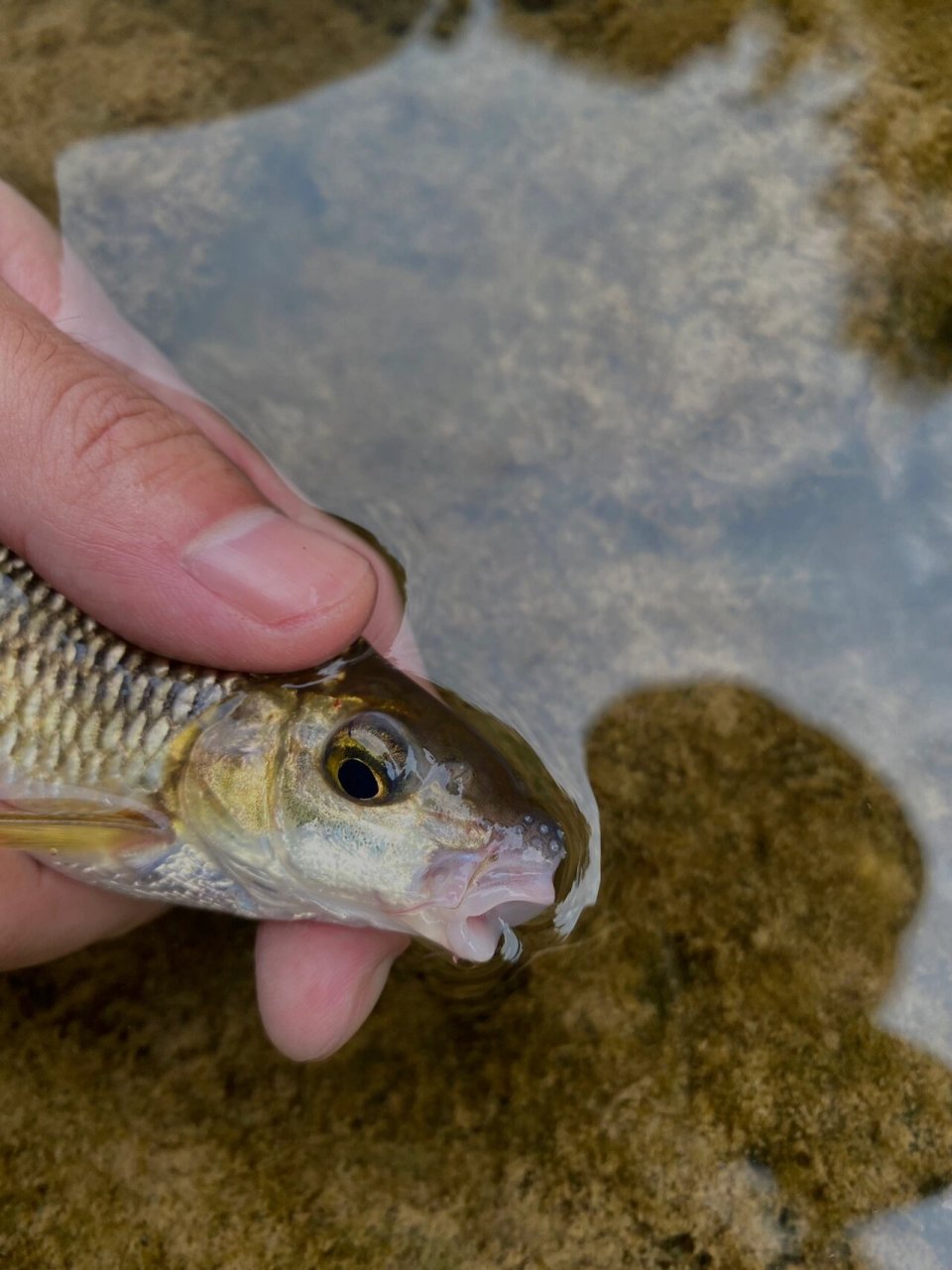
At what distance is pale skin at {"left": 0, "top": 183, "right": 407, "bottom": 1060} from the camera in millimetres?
2182

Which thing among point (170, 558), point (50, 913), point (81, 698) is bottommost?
point (50, 913)

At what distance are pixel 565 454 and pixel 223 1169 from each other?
189 centimetres

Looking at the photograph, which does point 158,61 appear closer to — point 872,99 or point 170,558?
point 170,558

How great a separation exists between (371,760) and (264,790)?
280 mm

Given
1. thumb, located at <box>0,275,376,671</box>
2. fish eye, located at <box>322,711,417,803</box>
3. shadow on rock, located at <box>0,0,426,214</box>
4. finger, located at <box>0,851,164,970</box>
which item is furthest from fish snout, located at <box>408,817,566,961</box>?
shadow on rock, located at <box>0,0,426,214</box>

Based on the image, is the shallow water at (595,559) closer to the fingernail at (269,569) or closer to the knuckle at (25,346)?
the fingernail at (269,569)

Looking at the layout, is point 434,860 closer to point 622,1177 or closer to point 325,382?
point 622,1177

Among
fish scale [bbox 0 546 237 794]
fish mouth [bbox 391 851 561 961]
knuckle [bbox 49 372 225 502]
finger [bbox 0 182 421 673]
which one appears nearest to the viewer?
fish mouth [bbox 391 851 561 961]

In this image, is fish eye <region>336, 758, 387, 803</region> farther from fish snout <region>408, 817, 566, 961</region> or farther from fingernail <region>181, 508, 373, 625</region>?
fingernail <region>181, 508, 373, 625</region>

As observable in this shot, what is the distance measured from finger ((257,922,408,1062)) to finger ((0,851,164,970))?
371 millimetres

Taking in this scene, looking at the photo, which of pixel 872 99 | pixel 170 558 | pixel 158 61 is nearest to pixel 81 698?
pixel 170 558

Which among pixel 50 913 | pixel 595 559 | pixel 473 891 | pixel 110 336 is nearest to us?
pixel 473 891

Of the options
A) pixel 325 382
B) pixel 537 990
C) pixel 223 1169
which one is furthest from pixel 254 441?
pixel 223 1169

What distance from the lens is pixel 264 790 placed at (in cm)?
223
